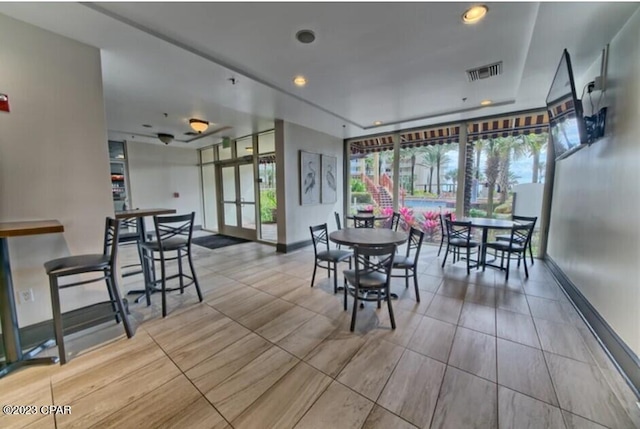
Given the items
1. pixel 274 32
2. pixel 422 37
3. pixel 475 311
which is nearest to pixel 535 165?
pixel 475 311

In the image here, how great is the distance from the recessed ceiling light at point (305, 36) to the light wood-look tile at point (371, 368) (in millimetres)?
2786

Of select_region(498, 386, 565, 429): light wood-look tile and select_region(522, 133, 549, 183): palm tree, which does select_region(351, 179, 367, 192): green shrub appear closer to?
select_region(522, 133, 549, 183): palm tree

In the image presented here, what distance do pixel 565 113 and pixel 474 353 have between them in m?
2.61

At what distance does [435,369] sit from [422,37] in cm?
282

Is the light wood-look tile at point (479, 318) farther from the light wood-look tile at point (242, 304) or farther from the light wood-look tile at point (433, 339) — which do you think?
the light wood-look tile at point (242, 304)

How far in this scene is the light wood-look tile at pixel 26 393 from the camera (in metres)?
1.41

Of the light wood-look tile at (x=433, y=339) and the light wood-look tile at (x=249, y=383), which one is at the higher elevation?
the light wood-look tile at (x=433, y=339)

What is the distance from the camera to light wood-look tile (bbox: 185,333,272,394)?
1.70 meters

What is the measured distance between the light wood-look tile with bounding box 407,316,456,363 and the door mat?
15.4ft

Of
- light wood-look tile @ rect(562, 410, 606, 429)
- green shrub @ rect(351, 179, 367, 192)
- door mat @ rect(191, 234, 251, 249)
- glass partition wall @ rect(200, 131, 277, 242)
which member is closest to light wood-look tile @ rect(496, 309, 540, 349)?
light wood-look tile @ rect(562, 410, 606, 429)

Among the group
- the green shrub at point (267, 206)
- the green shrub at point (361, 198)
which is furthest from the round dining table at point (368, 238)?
the green shrub at point (361, 198)

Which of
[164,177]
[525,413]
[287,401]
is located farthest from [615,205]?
[164,177]

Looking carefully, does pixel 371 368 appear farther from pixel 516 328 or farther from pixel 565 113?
pixel 565 113

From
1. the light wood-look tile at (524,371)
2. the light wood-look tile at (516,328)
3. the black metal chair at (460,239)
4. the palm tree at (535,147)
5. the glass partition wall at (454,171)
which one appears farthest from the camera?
the glass partition wall at (454,171)
